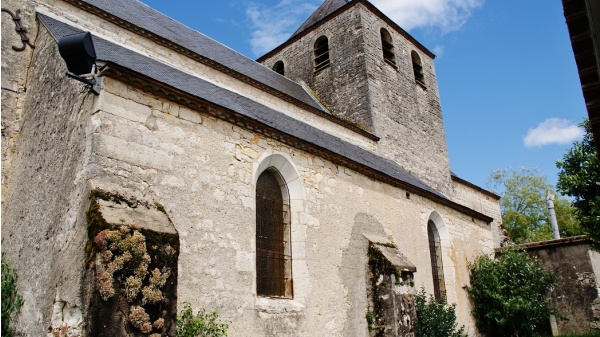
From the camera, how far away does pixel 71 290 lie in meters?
4.74

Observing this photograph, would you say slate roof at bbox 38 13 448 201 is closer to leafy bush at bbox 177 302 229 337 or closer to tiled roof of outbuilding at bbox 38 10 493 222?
tiled roof of outbuilding at bbox 38 10 493 222

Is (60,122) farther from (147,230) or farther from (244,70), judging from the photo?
(244,70)

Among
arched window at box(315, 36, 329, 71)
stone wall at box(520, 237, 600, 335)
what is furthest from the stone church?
arched window at box(315, 36, 329, 71)

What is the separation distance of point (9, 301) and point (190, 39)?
25.4 ft

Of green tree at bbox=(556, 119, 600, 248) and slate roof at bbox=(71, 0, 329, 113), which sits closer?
green tree at bbox=(556, 119, 600, 248)

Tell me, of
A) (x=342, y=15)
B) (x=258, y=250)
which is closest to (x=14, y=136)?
(x=258, y=250)

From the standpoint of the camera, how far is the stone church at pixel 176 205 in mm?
4863

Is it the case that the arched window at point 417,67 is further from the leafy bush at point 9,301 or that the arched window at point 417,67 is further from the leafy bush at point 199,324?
the leafy bush at point 9,301

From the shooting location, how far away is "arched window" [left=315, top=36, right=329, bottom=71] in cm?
1558

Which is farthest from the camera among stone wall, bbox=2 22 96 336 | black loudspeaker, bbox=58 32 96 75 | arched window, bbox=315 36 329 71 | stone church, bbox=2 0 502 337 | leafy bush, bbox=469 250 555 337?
arched window, bbox=315 36 329 71

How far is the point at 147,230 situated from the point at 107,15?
5838 mm

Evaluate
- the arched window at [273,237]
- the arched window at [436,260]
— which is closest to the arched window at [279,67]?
the arched window at [436,260]

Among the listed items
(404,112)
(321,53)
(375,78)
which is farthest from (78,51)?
(321,53)

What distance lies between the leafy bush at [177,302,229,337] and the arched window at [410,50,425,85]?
41.9 ft
